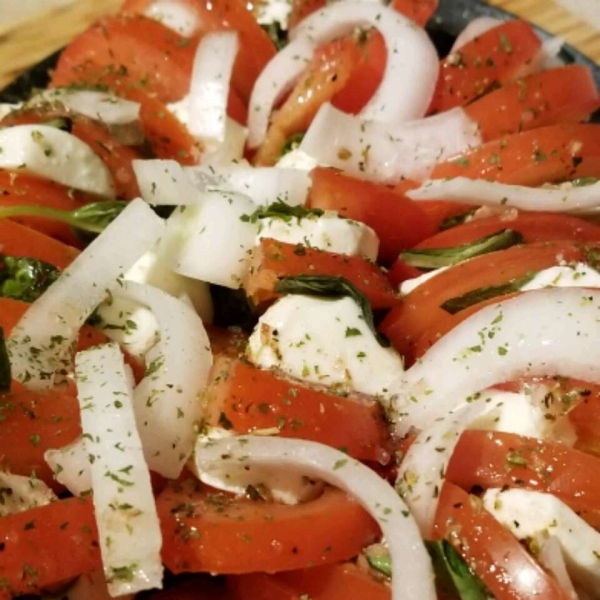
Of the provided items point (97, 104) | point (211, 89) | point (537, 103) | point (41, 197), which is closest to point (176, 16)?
point (211, 89)

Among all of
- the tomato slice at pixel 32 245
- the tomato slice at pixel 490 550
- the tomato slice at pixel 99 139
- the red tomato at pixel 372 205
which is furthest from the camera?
the tomato slice at pixel 99 139

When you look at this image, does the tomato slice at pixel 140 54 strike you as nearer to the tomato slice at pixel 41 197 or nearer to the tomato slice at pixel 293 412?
the tomato slice at pixel 41 197

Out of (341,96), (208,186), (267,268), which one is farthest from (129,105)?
(267,268)

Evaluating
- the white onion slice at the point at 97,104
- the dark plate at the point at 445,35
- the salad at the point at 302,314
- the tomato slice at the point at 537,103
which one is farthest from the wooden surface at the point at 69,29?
the white onion slice at the point at 97,104

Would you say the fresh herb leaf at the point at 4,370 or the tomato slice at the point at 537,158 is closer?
the fresh herb leaf at the point at 4,370

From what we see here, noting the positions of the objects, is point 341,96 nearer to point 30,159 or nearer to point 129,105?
point 129,105

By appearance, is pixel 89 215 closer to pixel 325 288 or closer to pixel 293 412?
pixel 325 288
